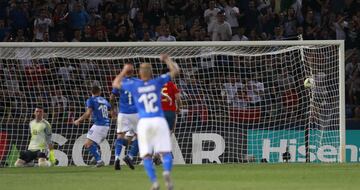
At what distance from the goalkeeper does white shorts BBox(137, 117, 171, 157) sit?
9.68 metres

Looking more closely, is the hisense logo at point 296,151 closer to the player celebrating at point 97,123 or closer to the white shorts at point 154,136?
the player celebrating at point 97,123

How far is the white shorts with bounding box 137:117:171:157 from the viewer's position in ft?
47.9

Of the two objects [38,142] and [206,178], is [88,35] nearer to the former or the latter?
[38,142]

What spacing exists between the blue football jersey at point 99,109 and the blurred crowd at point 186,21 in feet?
16.1

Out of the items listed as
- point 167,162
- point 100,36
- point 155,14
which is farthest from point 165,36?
point 167,162

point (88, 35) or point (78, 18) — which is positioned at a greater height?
point (78, 18)

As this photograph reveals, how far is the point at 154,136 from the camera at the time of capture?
1465cm

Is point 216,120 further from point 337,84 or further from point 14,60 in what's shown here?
point 14,60

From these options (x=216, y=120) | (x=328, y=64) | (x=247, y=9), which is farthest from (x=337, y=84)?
(x=247, y=9)

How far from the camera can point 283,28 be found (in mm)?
29641

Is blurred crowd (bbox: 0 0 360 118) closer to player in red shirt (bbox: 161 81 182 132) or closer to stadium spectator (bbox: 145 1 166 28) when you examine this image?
stadium spectator (bbox: 145 1 166 28)

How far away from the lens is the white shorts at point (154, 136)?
47.9ft

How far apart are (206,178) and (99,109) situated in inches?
196

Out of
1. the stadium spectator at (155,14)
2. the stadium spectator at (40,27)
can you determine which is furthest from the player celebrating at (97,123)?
the stadium spectator at (155,14)
